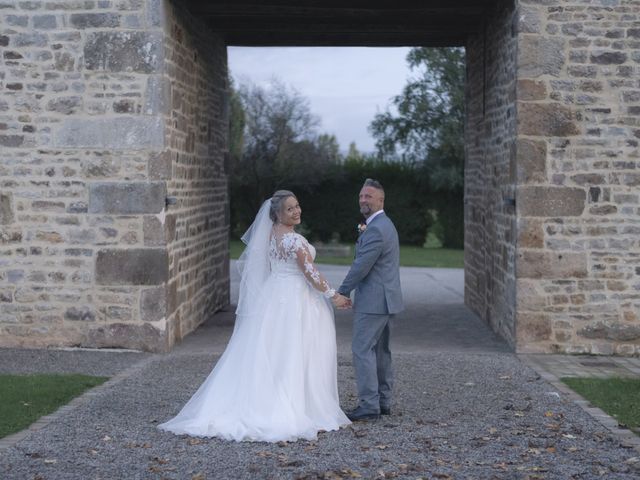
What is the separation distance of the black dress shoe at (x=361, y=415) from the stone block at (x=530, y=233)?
342cm

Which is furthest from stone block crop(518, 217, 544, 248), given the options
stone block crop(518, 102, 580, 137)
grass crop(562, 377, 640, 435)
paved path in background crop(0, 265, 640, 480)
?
grass crop(562, 377, 640, 435)

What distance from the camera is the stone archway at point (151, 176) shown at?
9.59 m

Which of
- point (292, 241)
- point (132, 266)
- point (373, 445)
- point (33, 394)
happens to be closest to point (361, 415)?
point (373, 445)

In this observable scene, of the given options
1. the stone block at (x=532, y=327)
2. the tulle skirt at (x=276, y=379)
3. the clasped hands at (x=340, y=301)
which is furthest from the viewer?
the stone block at (x=532, y=327)

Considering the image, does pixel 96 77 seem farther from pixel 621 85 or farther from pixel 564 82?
pixel 621 85

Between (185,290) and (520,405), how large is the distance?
15.0 ft

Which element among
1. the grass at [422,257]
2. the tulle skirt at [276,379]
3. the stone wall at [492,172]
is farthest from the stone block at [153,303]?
the grass at [422,257]

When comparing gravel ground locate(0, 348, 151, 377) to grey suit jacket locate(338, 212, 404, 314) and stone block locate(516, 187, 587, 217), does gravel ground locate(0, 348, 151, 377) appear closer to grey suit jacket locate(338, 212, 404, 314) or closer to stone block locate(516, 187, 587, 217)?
grey suit jacket locate(338, 212, 404, 314)

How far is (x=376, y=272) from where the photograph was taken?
677cm

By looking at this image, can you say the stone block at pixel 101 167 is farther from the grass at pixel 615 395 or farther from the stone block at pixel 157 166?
the grass at pixel 615 395

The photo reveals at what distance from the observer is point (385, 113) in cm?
3403

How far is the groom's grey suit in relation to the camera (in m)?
6.68

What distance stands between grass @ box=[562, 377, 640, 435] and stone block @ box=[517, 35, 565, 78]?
10.2ft

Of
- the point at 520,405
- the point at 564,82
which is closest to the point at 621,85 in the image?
the point at 564,82
